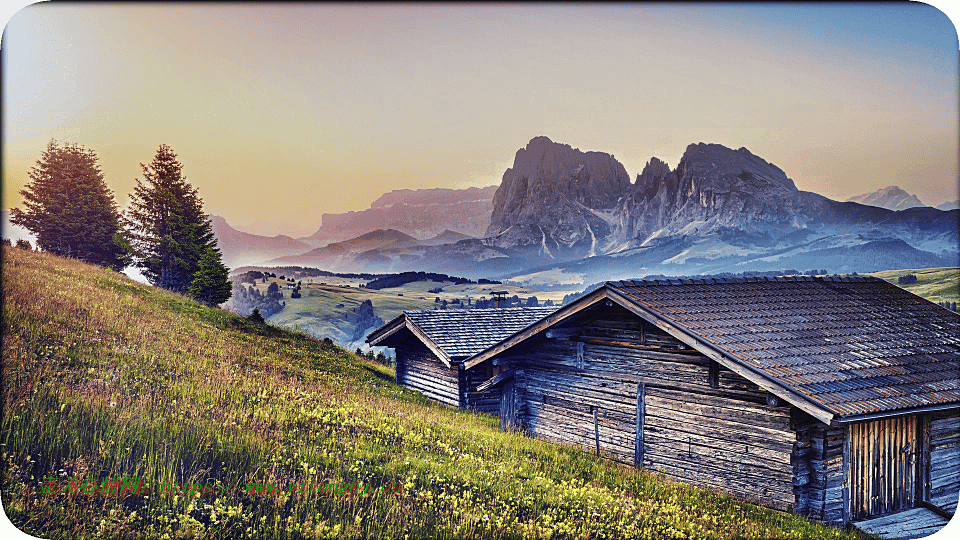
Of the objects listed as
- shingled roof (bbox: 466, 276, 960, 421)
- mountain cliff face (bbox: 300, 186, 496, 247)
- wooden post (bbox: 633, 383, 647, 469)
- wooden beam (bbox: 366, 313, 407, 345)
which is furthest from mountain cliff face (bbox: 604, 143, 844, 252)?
wooden post (bbox: 633, 383, 647, 469)

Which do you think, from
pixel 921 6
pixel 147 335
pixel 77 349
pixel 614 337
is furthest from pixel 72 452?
pixel 921 6

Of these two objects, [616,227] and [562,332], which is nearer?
[562,332]

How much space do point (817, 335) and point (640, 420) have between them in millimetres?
3651

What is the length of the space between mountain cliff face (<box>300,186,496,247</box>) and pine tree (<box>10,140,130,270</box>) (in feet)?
22.6

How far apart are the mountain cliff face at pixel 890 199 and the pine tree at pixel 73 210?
22896mm

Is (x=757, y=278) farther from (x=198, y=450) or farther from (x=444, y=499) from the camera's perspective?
(x=198, y=450)

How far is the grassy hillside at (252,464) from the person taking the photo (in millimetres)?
6473

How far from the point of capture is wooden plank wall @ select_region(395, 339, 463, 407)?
20.2 m

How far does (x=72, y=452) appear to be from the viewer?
689 cm

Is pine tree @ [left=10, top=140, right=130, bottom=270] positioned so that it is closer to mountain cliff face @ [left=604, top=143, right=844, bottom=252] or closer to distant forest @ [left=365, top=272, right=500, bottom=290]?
distant forest @ [left=365, top=272, right=500, bottom=290]

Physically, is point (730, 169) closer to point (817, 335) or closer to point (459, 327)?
point (459, 327)

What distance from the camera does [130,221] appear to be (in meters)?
16.7

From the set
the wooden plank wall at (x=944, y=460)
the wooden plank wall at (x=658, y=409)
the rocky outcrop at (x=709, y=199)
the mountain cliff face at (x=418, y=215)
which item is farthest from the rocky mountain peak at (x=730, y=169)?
the wooden plank wall at (x=944, y=460)

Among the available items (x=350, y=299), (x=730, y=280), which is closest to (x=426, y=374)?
(x=350, y=299)
